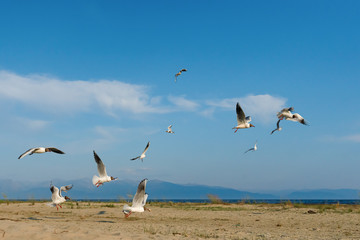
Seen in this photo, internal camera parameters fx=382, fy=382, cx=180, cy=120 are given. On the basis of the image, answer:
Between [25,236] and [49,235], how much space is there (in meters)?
0.67

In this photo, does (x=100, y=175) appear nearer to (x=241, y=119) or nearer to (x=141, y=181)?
(x=141, y=181)

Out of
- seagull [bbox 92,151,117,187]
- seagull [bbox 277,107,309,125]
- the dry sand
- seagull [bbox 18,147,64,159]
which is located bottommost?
the dry sand

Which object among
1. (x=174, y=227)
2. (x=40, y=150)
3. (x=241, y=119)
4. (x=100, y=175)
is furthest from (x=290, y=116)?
(x=40, y=150)

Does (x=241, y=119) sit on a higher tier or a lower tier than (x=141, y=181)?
higher

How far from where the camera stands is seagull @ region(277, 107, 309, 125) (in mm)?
16219

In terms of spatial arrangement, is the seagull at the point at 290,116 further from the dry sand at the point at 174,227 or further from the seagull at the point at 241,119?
the dry sand at the point at 174,227

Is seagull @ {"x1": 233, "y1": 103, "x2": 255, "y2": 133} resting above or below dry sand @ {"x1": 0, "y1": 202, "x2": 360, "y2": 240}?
above

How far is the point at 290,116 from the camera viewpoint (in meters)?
16.3

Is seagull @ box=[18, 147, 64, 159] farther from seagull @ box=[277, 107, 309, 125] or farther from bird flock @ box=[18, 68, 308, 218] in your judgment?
seagull @ box=[277, 107, 309, 125]

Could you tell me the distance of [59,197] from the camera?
18.3 meters

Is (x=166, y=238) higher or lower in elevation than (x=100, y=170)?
→ lower

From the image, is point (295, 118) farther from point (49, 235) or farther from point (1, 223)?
point (1, 223)

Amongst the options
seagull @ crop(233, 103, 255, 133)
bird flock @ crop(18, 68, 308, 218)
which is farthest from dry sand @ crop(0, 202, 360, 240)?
seagull @ crop(233, 103, 255, 133)

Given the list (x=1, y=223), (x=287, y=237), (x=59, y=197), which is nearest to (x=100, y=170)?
(x=59, y=197)
